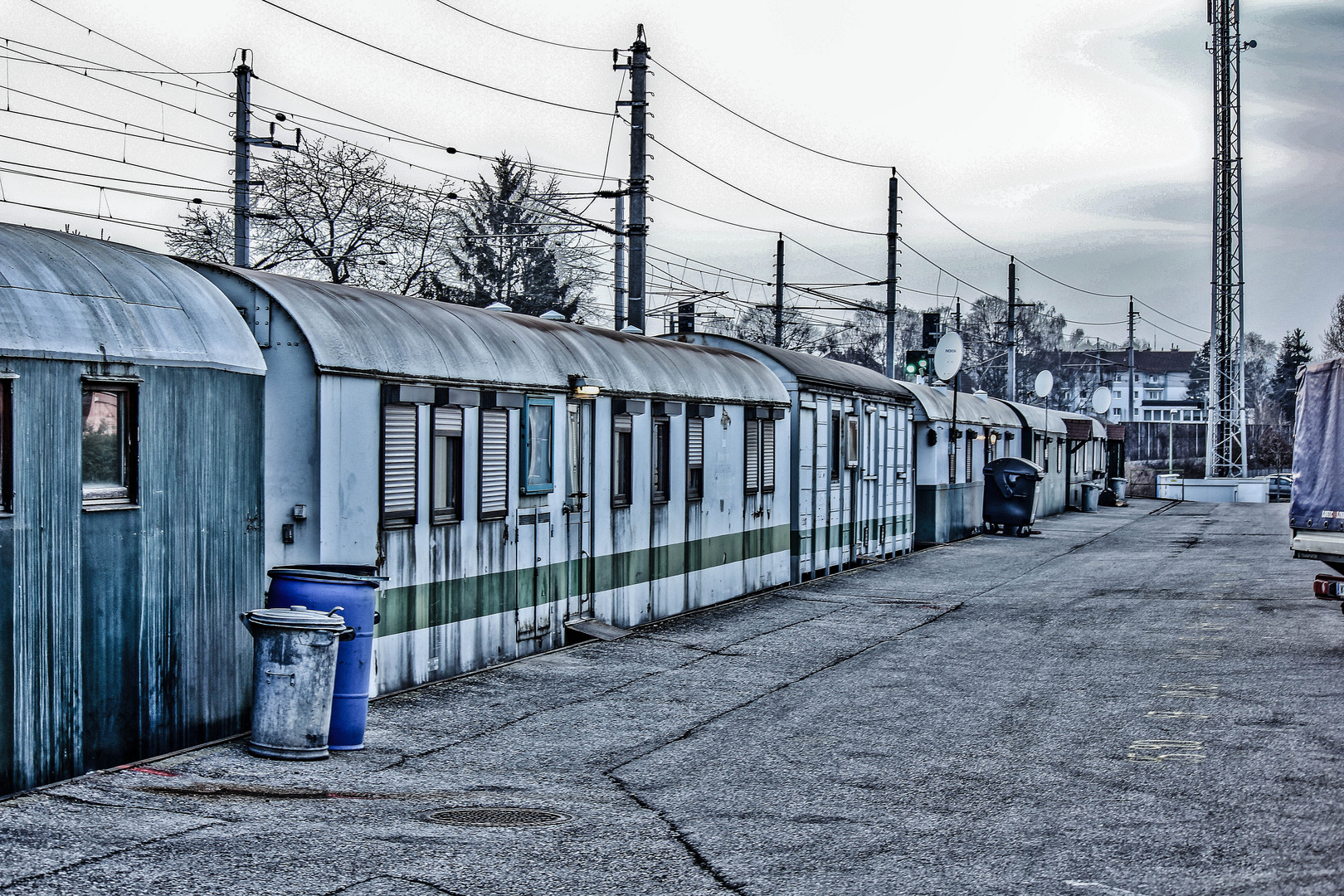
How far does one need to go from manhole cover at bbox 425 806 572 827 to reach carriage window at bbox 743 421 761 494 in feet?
35.8

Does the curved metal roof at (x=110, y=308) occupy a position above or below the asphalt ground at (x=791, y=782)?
above

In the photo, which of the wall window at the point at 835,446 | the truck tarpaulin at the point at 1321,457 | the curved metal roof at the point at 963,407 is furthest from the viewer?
the curved metal roof at the point at 963,407

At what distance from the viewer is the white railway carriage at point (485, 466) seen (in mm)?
9578

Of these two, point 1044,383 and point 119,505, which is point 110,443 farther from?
Result: point 1044,383

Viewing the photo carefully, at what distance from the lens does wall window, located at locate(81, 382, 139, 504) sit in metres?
7.82

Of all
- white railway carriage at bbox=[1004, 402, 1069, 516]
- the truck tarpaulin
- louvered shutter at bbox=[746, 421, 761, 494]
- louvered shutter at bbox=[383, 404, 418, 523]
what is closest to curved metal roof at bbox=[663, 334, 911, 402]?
louvered shutter at bbox=[746, 421, 761, 494]

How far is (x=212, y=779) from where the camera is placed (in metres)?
7.79

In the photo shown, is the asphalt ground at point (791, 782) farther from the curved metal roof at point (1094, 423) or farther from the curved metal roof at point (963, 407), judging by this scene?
the curved metal roof at point (1094, 423)

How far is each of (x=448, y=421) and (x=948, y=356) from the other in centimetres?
2047

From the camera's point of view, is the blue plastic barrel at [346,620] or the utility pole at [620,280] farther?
the utility pole at [620,280]

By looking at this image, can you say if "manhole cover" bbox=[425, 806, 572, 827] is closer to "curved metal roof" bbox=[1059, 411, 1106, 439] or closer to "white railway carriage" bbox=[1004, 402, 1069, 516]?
"white railway carriage" bbox=[1004, 402, 1069, 516]

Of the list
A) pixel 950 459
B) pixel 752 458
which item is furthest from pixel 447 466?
pixel 950 459

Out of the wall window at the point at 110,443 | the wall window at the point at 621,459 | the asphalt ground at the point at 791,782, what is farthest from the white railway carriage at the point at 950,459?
the wall window at the point at 110,443

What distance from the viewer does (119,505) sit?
792 centimetres
